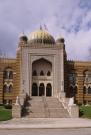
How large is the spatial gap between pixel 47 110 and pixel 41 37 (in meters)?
23.0

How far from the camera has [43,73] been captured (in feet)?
182

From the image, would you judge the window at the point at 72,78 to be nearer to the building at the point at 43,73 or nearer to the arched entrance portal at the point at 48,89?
the building at the point at 43,73

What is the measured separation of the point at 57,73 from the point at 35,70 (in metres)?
3.58

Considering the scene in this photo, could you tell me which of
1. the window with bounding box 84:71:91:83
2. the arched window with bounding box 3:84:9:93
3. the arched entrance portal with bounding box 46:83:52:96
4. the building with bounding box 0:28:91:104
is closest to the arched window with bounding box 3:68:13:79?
the building with bounding box 0:28:91:104

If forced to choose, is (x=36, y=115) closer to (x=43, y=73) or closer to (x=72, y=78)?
(x=43, y=73)

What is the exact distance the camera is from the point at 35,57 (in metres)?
54.0

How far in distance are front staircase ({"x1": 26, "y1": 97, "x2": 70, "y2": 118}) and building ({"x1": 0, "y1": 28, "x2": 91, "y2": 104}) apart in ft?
28.9

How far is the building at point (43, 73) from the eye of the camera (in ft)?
176

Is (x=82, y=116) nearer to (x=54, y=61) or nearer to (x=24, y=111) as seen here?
(x=24, y=111)

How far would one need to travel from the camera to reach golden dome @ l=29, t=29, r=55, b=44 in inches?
2283

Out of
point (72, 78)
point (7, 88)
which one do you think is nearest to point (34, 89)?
point (7, 88)

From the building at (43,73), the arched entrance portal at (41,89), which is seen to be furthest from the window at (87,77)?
the arched entrance portal at (41,89)

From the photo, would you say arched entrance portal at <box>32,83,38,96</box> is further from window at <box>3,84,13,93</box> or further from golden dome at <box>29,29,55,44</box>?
golden dome at <box>29,29,55,44</box>

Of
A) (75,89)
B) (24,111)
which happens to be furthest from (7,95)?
(24,111)
